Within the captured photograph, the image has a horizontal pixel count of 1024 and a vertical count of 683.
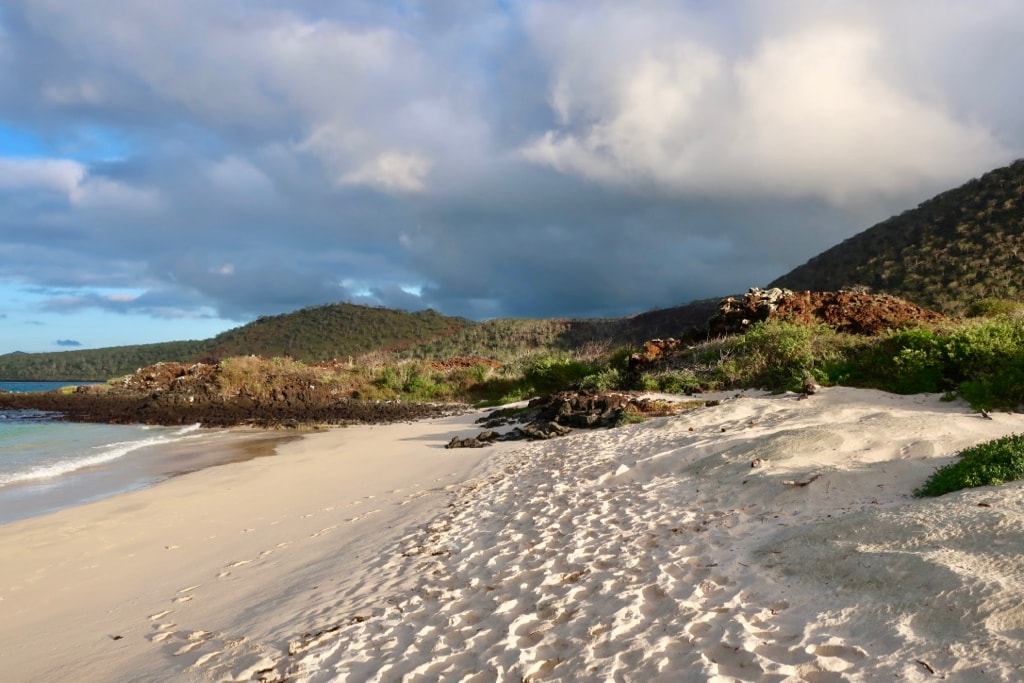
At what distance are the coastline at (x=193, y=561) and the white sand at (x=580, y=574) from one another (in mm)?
32

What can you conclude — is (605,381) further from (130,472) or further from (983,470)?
(983,470)

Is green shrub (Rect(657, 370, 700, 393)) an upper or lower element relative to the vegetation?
lower

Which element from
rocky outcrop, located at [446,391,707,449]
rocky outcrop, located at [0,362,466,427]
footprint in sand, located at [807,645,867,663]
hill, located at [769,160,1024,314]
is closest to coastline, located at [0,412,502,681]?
rocky outcrop, located at [446,391,707,449]

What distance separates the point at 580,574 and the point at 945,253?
34930 mm

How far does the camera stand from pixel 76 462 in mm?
13102

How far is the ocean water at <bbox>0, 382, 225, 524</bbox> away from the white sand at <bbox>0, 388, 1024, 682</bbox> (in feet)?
6.48

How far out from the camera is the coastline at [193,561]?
4316 millimetres

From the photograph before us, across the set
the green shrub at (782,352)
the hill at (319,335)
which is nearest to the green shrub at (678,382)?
the green shrub at (782,352)

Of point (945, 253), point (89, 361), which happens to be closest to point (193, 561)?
point (945, 253)

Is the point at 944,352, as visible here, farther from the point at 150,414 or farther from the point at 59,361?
the point at 59,361

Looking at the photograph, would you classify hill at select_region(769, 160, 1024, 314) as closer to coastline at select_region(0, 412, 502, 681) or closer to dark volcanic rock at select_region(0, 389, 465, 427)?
dark volcanic rock at select_region(0, 389, 465, 427)

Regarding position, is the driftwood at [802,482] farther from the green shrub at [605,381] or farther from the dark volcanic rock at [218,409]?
the dark volcanic rock at [218,409]

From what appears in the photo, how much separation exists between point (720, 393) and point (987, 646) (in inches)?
419

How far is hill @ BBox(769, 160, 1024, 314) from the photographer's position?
2797cm
